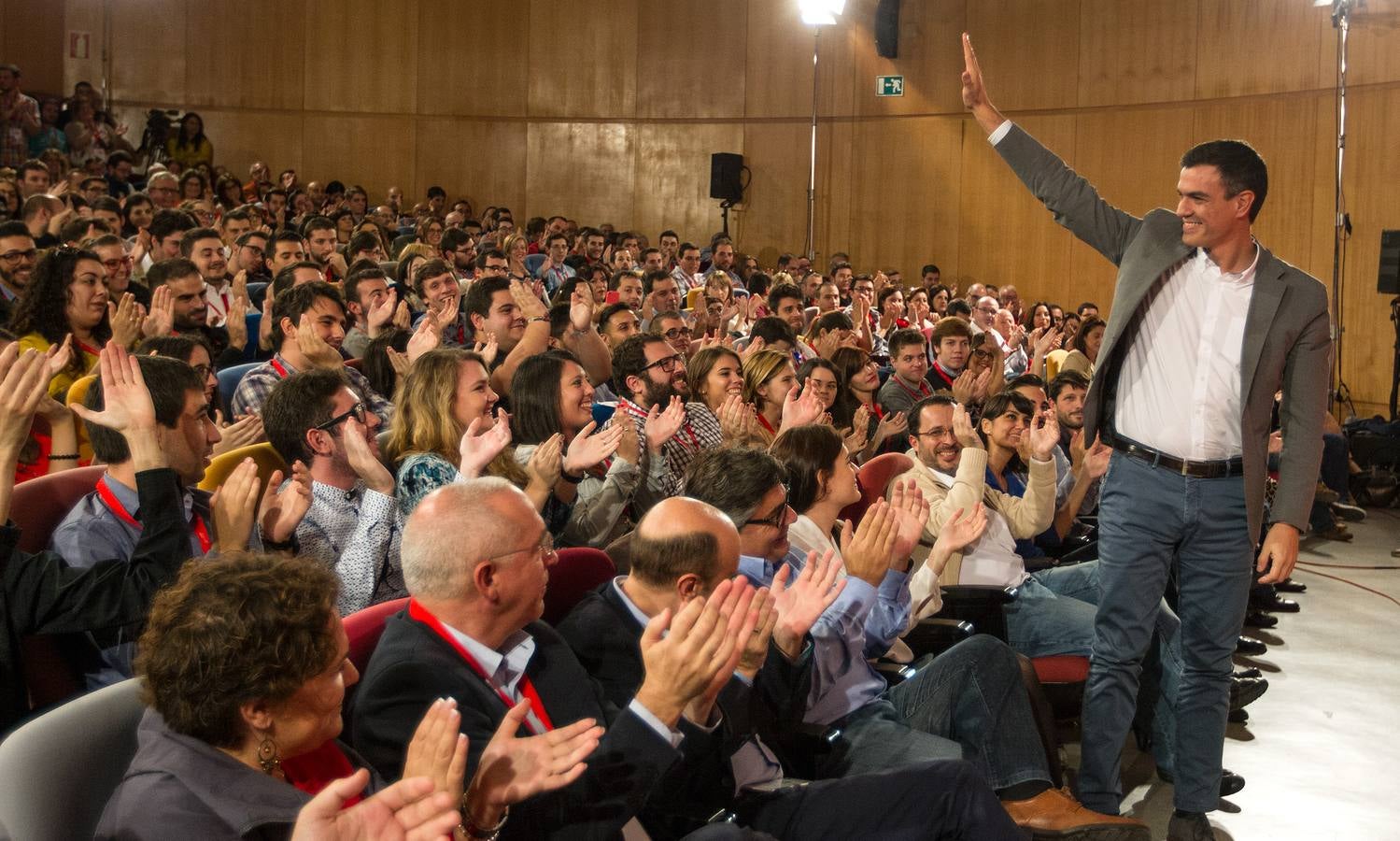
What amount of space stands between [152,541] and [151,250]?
4533mm

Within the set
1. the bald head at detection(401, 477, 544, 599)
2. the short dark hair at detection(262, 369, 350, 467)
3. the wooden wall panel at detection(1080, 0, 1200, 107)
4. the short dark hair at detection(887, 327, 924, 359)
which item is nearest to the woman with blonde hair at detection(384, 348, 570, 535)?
the short dark hair at detection(262, 369, 350, 467)

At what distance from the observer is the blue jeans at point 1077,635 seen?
3.18 metres

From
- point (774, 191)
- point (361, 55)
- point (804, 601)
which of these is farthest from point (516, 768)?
point (361, 55)

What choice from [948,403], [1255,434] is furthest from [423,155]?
[1255,434]

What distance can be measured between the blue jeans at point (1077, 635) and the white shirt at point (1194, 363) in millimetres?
597

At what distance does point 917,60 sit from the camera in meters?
11.6

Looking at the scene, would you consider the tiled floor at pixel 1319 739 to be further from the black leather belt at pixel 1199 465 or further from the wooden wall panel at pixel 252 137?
the wooden wall panel at pixel 252 137

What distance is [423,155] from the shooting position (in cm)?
1241

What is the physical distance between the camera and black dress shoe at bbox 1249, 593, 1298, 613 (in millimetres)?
4781

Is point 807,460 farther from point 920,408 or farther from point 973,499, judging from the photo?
point 920,408

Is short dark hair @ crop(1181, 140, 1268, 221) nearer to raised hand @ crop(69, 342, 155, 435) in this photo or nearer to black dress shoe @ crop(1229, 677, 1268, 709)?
black dress shoe @ crop(1229, 677, 1268, 709)

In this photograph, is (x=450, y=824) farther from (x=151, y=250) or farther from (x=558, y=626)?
(x=151, y=250)

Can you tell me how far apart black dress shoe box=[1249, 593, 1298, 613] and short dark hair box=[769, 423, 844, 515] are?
99.8 inches

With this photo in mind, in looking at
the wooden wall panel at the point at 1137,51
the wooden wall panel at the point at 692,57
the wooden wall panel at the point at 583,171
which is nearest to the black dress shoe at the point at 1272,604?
the wooden wall panel at the point at 1137,51
